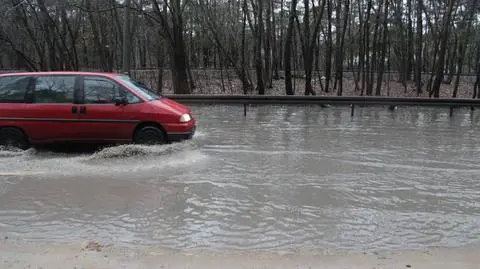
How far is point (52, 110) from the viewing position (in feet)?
32.1

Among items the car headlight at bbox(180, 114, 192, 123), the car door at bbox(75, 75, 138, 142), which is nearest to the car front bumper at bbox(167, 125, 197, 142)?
the car headlight at bbox(180, 114, 192, 123)

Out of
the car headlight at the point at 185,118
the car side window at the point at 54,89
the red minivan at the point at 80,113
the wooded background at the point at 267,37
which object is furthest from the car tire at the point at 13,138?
the wooded background at the point at 267,37

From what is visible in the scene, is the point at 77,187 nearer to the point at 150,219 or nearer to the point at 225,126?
the point at 150,219

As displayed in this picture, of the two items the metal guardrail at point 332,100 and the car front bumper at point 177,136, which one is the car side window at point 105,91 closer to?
the car front bumper at point 177,136

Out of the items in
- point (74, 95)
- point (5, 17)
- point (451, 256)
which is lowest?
point (451, 256)

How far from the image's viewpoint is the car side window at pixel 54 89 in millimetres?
9883

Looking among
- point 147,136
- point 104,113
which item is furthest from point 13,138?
point 147,136

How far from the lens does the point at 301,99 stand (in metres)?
17.9

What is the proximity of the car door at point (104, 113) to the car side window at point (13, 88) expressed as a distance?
45.3 inches

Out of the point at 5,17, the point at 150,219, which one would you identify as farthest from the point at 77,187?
the point at 5,17

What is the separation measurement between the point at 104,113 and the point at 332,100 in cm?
997

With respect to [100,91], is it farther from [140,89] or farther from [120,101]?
[140,89]

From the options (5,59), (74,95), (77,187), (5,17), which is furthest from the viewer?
(5,59)

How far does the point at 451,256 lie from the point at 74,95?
730 centimetres
